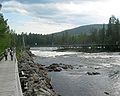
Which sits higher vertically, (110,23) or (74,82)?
(110,23)

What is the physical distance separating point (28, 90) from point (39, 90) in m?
1.90

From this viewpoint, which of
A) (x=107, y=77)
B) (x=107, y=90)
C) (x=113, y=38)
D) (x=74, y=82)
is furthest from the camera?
(x=113, y=38)

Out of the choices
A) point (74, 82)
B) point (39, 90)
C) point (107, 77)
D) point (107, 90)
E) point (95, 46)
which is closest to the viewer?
point (39, 90)

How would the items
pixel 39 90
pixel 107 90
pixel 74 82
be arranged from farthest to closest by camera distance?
pixel 74 82, pixel 107 90, pixel 39 90

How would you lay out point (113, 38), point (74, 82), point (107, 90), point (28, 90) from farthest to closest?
point (113, 38) → point (74, 82) → point (107, 90) → point (28, 90)

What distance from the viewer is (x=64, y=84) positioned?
4466 cm

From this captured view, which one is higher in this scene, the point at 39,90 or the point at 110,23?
the point at 110,23

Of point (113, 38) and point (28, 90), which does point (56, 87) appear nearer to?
point (28, 90)

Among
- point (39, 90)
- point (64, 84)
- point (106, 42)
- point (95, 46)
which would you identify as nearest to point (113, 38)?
point (106, 42)

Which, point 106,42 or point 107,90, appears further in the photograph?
point 106,42

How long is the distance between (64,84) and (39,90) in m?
17.0

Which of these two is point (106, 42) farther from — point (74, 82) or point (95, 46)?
point (74, 82)

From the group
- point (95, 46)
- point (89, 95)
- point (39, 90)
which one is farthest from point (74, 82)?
point (95, 46)

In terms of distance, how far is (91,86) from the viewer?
43625 mm
